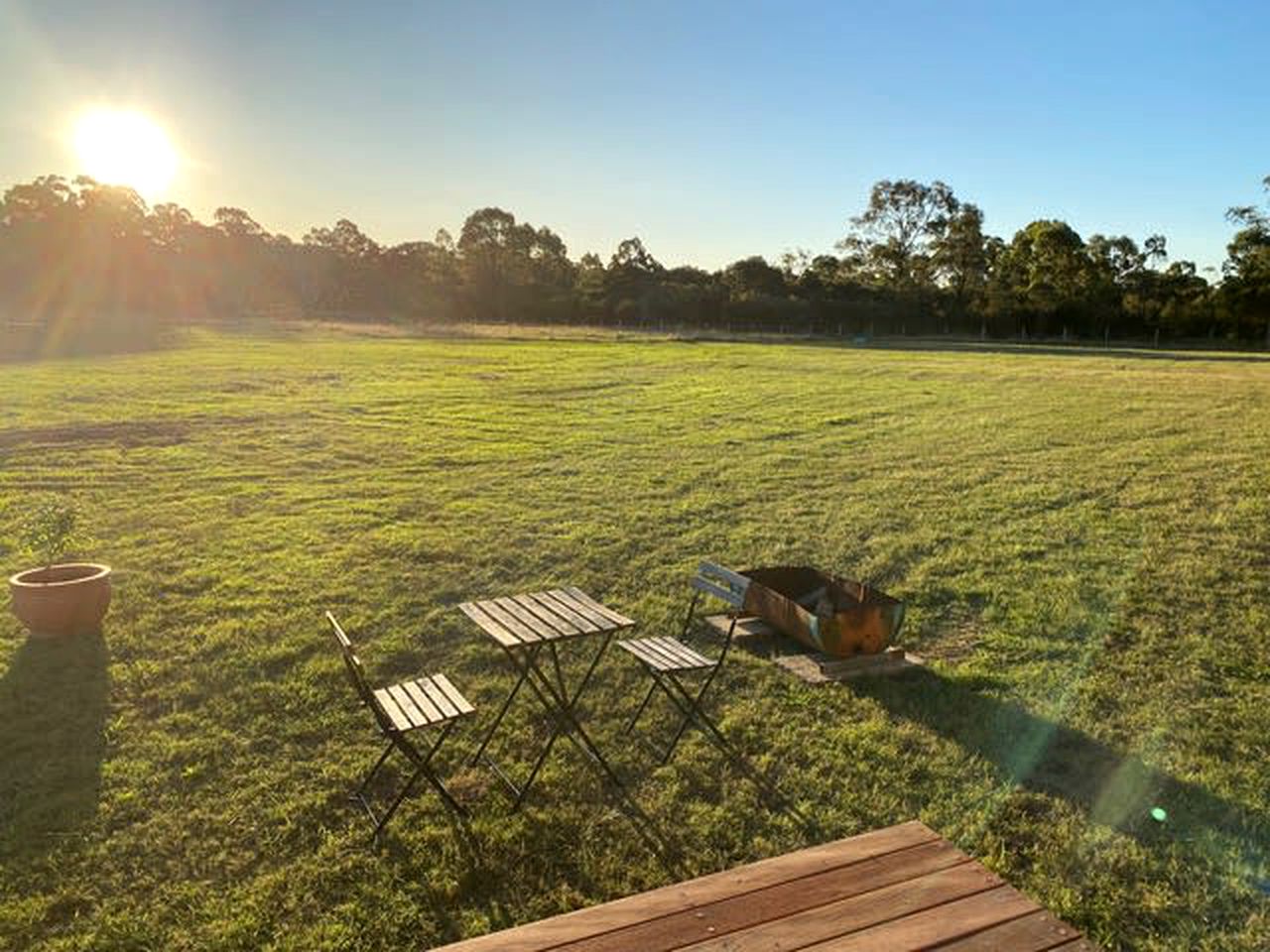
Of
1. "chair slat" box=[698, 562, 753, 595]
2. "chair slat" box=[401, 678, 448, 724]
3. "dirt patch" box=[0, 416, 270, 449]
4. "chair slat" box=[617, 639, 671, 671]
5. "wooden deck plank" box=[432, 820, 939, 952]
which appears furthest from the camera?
"dirt patch" box=[0, 416, 270, 449]

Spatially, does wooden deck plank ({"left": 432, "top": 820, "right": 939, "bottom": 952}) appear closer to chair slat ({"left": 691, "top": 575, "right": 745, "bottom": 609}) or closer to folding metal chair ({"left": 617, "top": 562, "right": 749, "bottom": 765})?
folding metal chair ({"left": 617, "top": 562, "right": 749, "bottom": 765})

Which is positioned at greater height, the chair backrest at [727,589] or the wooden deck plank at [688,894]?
the chair backrest at [727,589]

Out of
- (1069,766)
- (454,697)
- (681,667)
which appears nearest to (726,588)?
(681,667)

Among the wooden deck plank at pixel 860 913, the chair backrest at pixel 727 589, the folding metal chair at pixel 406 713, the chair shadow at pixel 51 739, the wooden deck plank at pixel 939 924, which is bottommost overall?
the chair shadow at pixel 51 739

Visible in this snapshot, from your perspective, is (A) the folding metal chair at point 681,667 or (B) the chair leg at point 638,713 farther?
(B) the chair leg at point 638,713

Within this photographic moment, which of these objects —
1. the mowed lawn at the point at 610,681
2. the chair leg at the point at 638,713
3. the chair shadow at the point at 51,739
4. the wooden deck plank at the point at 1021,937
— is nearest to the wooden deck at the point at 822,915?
the wooden deck plank at the point at 1021,937

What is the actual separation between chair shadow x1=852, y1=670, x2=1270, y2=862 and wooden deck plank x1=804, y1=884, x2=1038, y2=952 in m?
1.62

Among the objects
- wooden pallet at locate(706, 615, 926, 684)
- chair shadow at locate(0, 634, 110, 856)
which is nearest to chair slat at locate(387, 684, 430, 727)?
chair shadow at locate(0, 634, 110, 856)

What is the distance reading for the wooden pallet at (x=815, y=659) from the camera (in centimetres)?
542

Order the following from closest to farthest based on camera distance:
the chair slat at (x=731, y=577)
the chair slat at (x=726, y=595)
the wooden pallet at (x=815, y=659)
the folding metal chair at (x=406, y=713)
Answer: the folding metal chair at (x=406, y=713) < the chair slat at (x=726, y=595) < the chair slat at (x=731, y=577) < the wooden pallet at (x=815, y=659)

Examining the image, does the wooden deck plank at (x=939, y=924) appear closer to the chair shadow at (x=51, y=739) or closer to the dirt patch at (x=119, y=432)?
the chair shadow at (x=51, y=739)

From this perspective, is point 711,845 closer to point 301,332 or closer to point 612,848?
point 612,848

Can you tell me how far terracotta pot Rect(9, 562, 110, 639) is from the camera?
5824 millimetres

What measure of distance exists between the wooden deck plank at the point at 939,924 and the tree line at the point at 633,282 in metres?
54.7
